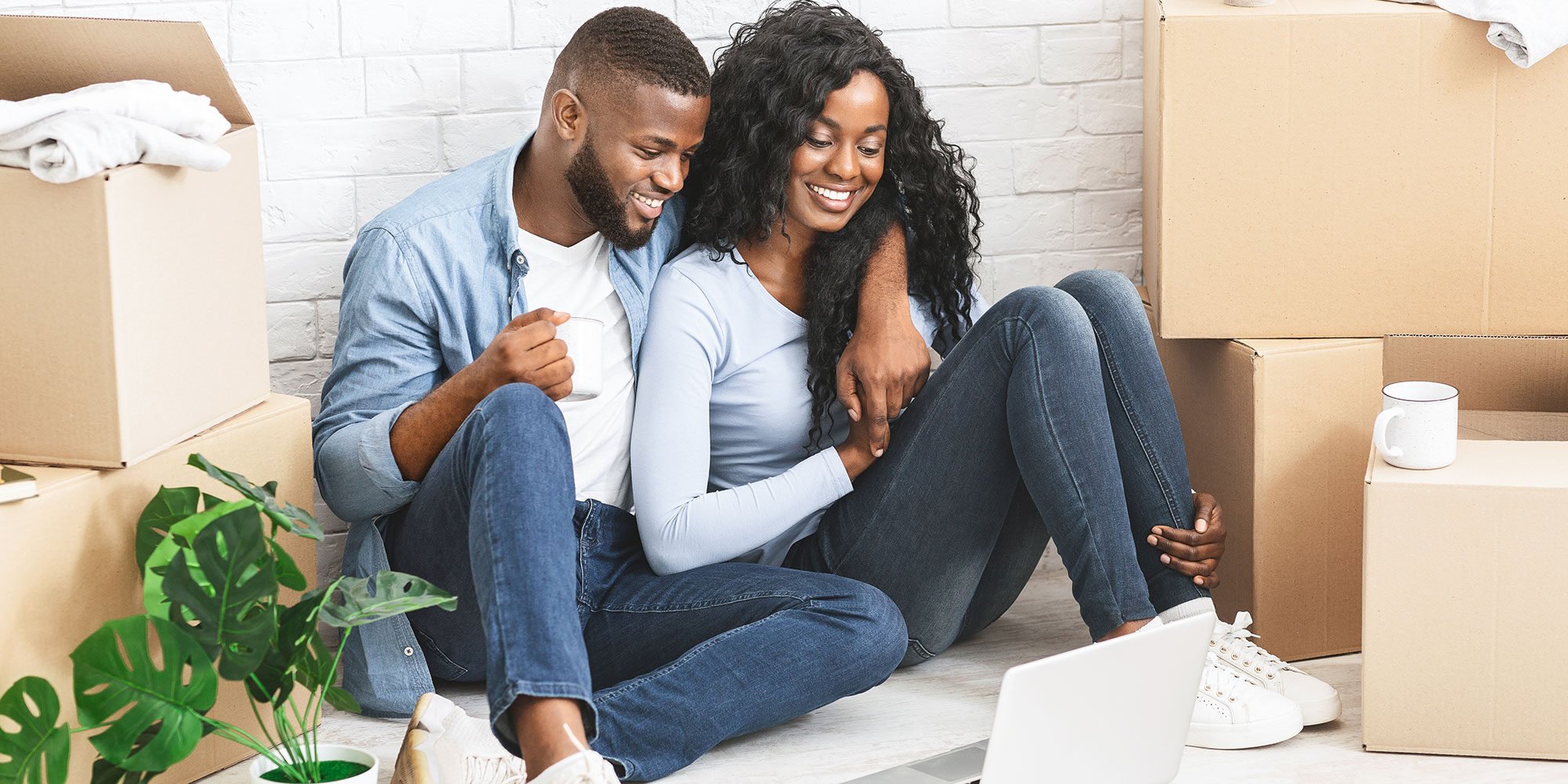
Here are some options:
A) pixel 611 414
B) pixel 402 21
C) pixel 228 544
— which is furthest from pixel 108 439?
pixel 402 21

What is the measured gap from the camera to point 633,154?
5.05 ft

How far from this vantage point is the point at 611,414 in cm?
162

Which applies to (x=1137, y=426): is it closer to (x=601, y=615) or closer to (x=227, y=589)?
(x=601, y=615)

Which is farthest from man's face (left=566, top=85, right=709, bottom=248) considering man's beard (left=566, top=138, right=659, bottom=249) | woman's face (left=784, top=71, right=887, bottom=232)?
woman's face (left=784, top=71, right=887, bottom=232)

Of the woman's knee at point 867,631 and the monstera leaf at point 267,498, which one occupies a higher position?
the monstera leaf at point 267,498

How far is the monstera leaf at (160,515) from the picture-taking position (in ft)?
4.25

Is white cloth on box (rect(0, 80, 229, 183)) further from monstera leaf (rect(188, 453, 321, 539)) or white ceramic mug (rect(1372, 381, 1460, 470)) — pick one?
white ceramic mug (rect(1372, 381, 1460, 470))

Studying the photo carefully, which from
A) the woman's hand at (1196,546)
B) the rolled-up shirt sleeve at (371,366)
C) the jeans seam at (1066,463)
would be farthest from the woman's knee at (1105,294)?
the rolled-up shirt sleeve at (371,366)

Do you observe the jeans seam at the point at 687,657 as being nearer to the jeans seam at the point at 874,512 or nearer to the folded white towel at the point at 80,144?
the jeans seam at the point at 874,512

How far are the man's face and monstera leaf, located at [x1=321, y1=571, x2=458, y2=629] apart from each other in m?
0.48

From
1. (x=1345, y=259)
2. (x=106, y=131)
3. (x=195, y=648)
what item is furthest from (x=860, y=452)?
(x=106, y=131)

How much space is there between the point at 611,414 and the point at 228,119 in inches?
19.7

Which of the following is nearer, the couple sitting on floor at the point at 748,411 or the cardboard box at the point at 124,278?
the cardboard box at the point at 124,278

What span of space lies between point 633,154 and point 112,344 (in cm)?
56
